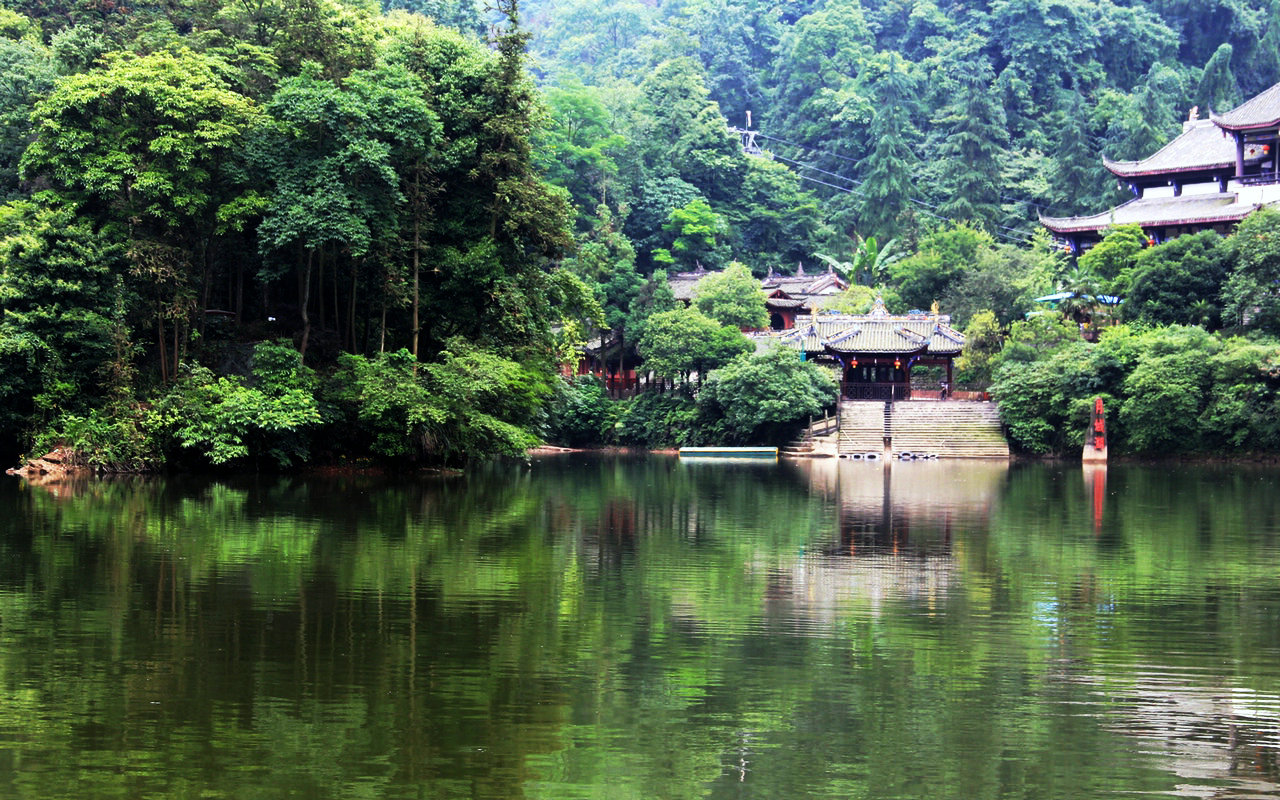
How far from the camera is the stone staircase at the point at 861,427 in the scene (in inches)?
1626

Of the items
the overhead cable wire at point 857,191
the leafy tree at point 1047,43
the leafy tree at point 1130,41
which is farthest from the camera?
the leafy tree at point 1130,41

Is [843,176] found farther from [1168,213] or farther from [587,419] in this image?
[587,419]

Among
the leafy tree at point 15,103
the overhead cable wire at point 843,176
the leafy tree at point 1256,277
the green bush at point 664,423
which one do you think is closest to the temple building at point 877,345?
the green bush at point 664,423

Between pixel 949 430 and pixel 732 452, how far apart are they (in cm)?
669

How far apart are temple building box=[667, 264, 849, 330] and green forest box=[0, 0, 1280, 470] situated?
2.00 meters

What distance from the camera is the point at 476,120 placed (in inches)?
1155

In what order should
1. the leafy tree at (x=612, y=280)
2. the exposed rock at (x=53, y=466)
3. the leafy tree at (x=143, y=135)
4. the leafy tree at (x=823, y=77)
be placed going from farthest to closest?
the leafy tree at (x=823, y=77) → the leafy tree at (x=612, y=280) → the leafy tree at (x=143, y=135) → the exposed rock at (x=53, y=466)

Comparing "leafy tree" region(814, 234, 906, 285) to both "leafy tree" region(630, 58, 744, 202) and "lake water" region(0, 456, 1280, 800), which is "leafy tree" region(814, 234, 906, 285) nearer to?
"leafy tree" region(630, 58, 744, 202)

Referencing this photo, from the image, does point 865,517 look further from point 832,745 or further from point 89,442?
point 89,442

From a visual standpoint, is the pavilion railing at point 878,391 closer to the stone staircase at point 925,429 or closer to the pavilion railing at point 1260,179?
the stone staircase at point 925,429

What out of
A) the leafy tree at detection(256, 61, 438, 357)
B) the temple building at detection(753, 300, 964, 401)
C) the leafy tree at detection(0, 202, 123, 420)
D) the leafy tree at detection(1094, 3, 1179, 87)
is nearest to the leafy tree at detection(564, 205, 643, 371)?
the temple building at detection(753, 300, 964, 401)

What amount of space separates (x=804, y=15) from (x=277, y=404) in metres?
58.0

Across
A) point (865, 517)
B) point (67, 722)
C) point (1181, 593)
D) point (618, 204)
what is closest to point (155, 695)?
point (67, 722)

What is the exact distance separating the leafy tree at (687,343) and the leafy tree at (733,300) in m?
2.62
